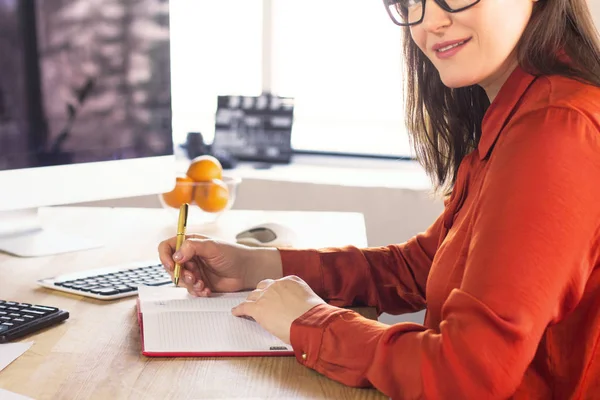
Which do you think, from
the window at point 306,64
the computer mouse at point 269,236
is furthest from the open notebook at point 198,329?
the window at point 306,64

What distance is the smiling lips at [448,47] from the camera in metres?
1.09

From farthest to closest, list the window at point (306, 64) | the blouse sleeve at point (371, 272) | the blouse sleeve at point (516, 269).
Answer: the window at point (306, 64) → the blouse sleeve at point (371, 272) → the blouse sleeve at point (516, 269)

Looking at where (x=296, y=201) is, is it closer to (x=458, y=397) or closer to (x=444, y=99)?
(x=444, y=99)

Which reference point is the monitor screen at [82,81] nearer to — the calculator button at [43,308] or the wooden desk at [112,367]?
the wooden desk at [112,367]

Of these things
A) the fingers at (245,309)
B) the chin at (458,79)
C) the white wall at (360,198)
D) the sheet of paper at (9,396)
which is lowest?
the white wall at (360,198)

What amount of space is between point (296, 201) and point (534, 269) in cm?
177

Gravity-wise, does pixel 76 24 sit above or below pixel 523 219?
above

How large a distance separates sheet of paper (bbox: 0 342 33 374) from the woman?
0.94 ft

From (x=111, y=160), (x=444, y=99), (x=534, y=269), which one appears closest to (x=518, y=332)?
(x=534, y=269)

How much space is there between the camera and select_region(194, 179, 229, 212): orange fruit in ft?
5.92

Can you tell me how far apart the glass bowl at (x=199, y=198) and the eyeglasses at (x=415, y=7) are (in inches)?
27.8

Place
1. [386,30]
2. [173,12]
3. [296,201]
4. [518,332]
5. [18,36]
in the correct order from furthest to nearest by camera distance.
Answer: [173,12] < [386,30] < [296,201] < [18,36] < [518,332]

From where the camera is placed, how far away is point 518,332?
2.76 feet

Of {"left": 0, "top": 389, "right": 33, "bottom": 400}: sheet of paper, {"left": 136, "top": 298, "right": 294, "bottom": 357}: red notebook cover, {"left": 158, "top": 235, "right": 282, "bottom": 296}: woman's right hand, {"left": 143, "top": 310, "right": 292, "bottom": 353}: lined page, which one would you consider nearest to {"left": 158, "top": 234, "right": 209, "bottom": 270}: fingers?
{"left": 158, "top": 235, "right": 282, "bottom": 296}: woman's right hand
